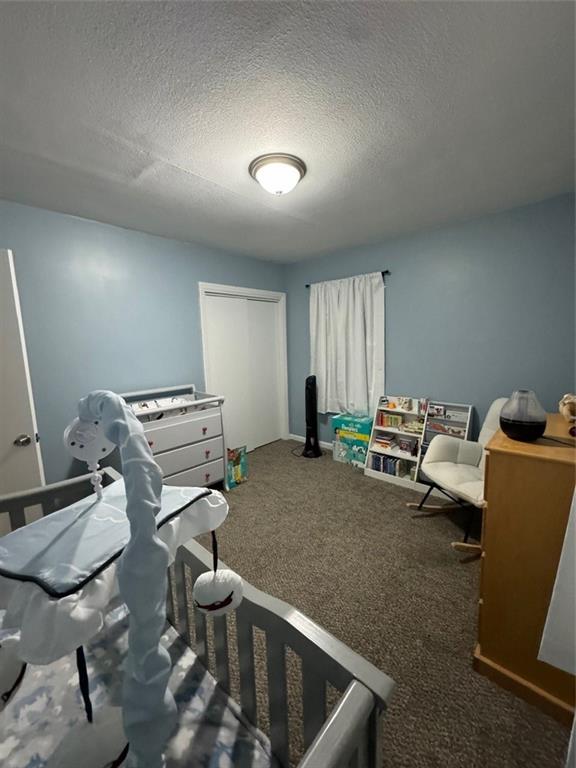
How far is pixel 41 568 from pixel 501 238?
3173 mm

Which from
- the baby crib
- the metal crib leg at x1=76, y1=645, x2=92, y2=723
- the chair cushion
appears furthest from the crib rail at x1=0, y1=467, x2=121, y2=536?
the chair cushion

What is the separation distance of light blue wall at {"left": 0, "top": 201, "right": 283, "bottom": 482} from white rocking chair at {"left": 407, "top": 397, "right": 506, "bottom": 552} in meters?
2.35

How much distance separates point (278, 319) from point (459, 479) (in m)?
2.78

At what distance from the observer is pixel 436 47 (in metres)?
0.99

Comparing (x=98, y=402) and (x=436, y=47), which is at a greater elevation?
(x=436, y=47)

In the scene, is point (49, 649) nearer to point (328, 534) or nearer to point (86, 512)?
point (86, 512)

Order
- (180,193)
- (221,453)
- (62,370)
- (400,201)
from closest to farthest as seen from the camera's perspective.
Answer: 1. (180,193)
2. (400,201)
3. (62,370)
4. (221,453)

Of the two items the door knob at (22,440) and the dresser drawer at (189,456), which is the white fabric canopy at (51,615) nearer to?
the door knob at (22,440)

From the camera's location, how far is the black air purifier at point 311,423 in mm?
3559

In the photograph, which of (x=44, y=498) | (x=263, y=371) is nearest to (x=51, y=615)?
(x=44, y=498)

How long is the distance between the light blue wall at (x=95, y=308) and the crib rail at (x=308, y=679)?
6.16 feet

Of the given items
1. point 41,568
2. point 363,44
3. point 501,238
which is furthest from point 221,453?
point 501,238

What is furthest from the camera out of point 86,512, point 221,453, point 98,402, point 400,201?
point 221,453

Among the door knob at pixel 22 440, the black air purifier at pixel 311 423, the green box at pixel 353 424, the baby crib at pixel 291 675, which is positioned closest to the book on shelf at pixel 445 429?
the green box at pixel 353 424
